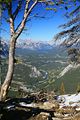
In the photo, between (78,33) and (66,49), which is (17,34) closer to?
(78,33)

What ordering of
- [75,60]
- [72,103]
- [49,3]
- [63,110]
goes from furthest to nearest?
1. [75,60]
2. [72,103]
3. [63,110]
4. [49,3]

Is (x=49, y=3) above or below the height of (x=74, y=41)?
above

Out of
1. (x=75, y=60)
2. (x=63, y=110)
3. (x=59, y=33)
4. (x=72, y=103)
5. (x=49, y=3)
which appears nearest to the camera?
(x=49, y=3)

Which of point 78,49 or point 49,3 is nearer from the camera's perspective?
point 49,3

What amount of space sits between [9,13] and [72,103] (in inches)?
269

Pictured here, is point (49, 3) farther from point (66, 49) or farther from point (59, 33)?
point (66, 49)

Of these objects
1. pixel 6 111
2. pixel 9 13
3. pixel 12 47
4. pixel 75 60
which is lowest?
pixel 75 60

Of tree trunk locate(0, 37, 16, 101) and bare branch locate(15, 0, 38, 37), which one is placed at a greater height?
bare branch locate(15, 0, 38, 37)

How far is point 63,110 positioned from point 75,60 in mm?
10267

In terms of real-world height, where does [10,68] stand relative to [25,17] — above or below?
below

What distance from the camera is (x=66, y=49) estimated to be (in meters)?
24.0

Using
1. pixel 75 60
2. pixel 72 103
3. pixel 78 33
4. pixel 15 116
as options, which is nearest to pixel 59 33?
pixel 78 33

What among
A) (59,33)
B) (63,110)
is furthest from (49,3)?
(59,33)

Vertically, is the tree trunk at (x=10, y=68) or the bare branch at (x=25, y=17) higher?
the bare branch at (x=25, y=17)
